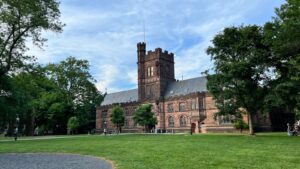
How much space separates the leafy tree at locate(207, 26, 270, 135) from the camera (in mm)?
34719

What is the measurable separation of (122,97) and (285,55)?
63.1 meters

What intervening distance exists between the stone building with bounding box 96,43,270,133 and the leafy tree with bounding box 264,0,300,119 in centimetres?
2693

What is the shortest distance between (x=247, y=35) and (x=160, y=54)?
44149 mm

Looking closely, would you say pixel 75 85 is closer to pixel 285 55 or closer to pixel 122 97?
pixel 122 97

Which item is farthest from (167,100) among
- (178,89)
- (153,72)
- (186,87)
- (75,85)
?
(75,85)

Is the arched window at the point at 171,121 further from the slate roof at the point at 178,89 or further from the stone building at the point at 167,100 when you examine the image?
the slate roof at the point at 178,89

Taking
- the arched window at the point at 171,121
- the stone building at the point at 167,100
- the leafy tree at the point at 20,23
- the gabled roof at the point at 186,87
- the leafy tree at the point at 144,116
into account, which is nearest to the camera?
the leafy tree at the point at 20,23

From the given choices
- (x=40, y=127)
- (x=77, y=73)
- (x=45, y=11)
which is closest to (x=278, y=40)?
(x=45, y=11)

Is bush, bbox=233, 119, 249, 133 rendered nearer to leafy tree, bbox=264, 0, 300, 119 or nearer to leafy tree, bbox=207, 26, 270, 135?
leafy tree, bbox=207, 26, 270, 135

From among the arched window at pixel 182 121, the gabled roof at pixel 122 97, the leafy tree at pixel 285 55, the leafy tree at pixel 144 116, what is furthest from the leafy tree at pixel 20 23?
the gabled roof at pixel 122 97

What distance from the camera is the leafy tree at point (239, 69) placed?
34.7m

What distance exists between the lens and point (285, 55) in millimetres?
32188

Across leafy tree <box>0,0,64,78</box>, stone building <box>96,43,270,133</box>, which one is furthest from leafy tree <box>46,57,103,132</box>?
leafy tree <box>0,0,64,78</box>

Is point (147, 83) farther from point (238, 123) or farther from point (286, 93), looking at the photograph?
point (286, 93)
